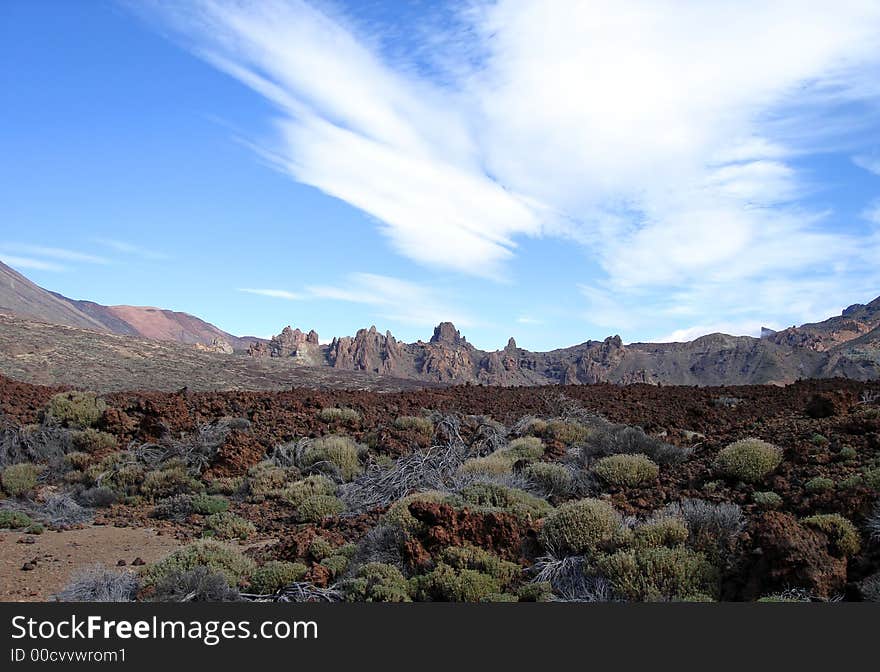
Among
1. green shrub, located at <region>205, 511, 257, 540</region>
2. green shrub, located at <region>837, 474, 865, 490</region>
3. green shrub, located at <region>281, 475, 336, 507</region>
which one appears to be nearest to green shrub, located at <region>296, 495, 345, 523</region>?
green shrub, located at <region>281, 475, 336, 507</region>

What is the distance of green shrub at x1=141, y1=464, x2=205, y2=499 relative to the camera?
10469 millimetres

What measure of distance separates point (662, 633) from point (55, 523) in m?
8.45

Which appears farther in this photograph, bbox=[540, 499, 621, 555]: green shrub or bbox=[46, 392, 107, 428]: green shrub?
bbox=[46, 392, 107, 428]: green shrub

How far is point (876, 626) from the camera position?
4367mm

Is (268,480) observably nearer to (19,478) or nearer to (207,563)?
(207,563)

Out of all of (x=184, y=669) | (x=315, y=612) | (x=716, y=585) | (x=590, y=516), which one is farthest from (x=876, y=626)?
(x=184, y=669)

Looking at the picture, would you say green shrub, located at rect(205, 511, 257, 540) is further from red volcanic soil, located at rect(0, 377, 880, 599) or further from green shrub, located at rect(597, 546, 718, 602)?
green shrub, located at rect(597, 546, 718, 602)

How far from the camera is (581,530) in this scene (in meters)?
6.32

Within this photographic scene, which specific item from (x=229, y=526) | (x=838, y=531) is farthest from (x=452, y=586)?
(x=229, y=526)

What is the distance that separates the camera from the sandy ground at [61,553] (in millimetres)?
6312

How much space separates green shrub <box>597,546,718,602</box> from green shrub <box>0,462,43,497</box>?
10144 millimetres

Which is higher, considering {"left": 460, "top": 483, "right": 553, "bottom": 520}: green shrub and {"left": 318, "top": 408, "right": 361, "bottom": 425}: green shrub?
{"left": 318, "top": 408, "right": 361, "bottom": 425}: green shrub

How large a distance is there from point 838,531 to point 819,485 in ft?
5.06

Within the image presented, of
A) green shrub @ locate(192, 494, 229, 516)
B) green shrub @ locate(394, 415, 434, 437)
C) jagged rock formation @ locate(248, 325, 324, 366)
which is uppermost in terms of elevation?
jagged rock formation @ locate(248, 325, 324, 366)
